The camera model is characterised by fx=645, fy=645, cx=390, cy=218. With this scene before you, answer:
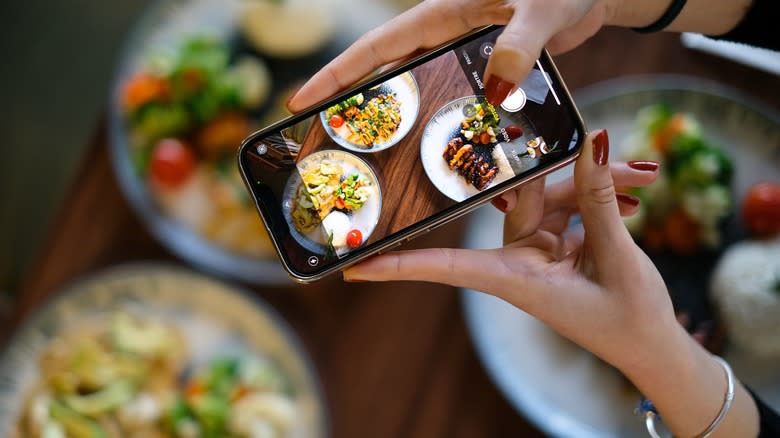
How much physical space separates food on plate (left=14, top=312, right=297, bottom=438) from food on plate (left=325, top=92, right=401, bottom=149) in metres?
0.58

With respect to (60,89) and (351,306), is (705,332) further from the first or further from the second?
(60,89)

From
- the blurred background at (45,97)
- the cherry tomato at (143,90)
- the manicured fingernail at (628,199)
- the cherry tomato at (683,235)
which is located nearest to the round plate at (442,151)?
the manicured fingernail at (628,199)

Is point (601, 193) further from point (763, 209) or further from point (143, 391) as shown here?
point (143, 391)

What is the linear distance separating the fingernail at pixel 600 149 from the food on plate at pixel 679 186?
1.44 feet

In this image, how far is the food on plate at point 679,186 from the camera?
100cm

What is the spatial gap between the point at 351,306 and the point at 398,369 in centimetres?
13

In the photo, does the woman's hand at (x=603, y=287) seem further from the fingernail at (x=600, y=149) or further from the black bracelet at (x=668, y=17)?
the black bracelet at (x=668, y=17)

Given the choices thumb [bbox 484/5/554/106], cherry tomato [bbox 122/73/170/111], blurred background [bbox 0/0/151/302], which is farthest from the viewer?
blurred background [bbox 0/0/151/302]

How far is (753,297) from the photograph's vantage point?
95cm

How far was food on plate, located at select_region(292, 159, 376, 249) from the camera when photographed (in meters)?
0.65

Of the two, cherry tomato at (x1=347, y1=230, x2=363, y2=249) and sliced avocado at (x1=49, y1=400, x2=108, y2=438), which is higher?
cherry tomato at (x1=347, y1=230, x2=363, y2=249)

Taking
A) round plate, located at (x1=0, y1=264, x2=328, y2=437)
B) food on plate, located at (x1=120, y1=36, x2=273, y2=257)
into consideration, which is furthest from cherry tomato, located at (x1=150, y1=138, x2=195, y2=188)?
round plate, located at (x1=0, y1=264, x2=328, y2=437)

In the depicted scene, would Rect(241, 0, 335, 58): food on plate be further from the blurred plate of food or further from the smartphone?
the smartphone

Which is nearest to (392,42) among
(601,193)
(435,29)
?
(435,29)
